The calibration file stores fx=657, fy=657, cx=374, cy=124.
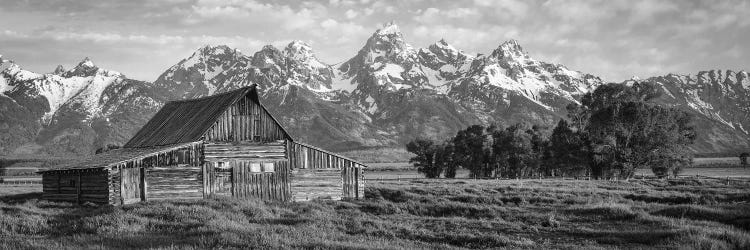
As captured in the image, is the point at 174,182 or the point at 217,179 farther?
the point at 217,179

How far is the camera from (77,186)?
41.2 m

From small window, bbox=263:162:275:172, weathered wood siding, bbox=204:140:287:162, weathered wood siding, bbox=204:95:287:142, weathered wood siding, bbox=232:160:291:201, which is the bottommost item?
weathered wood siding, bbox=232:160:291:201

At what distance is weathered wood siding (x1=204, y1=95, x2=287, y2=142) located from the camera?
4238cm

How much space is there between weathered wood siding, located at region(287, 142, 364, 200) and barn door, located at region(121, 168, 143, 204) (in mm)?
9805

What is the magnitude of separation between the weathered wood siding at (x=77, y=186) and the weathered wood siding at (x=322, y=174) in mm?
11881

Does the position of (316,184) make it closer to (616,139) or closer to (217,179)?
(217,179)

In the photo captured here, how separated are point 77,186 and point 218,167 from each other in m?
8.79

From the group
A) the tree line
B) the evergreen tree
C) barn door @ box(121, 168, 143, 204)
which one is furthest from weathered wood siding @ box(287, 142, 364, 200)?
the evergreen tree

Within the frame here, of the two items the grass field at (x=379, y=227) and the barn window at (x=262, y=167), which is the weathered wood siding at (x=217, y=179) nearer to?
the barn window at (x=262, y=167)

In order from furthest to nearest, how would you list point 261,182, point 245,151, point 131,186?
point 261,182
point 245,151
point 131,186

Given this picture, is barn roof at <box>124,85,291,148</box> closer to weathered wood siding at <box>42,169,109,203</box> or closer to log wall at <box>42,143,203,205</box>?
log wall at <box>42,143,203,205</box>

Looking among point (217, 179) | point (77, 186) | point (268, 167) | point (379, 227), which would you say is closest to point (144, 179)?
point (217, 179)

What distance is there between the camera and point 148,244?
20078 millimetres

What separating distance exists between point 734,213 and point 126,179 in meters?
31.9
